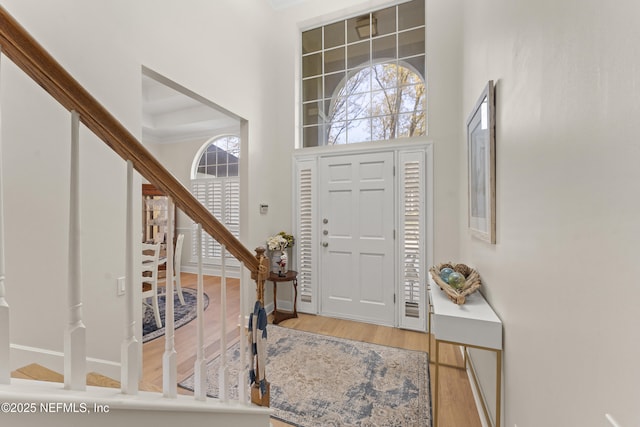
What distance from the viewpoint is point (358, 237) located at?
310 centimetres

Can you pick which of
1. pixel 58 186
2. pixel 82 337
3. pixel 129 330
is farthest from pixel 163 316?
pixel 82 337

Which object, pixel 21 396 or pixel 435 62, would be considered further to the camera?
pixel 435 62

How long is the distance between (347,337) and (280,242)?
1290mm

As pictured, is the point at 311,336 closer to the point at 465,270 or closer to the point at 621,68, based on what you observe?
the point at 465,270

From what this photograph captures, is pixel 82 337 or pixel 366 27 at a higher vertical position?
pixel 366 27

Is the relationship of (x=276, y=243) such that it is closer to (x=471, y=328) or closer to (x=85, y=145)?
(x=85, y=145)

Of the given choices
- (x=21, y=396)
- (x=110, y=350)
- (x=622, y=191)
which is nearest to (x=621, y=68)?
(x=622, y=191)

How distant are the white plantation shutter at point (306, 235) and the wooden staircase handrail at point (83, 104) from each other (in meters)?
2.27

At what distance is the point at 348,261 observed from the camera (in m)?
3.15

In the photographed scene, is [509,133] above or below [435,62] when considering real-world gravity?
below

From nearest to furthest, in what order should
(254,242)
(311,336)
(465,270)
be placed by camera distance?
(465,270), (311,336), (254,242)

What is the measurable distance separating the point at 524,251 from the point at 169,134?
6121 millimetres

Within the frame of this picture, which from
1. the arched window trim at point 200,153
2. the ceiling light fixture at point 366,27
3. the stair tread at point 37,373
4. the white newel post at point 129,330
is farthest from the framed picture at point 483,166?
the arched window trim at point 200,153

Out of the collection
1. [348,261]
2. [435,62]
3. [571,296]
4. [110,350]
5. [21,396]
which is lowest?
[110,350]
